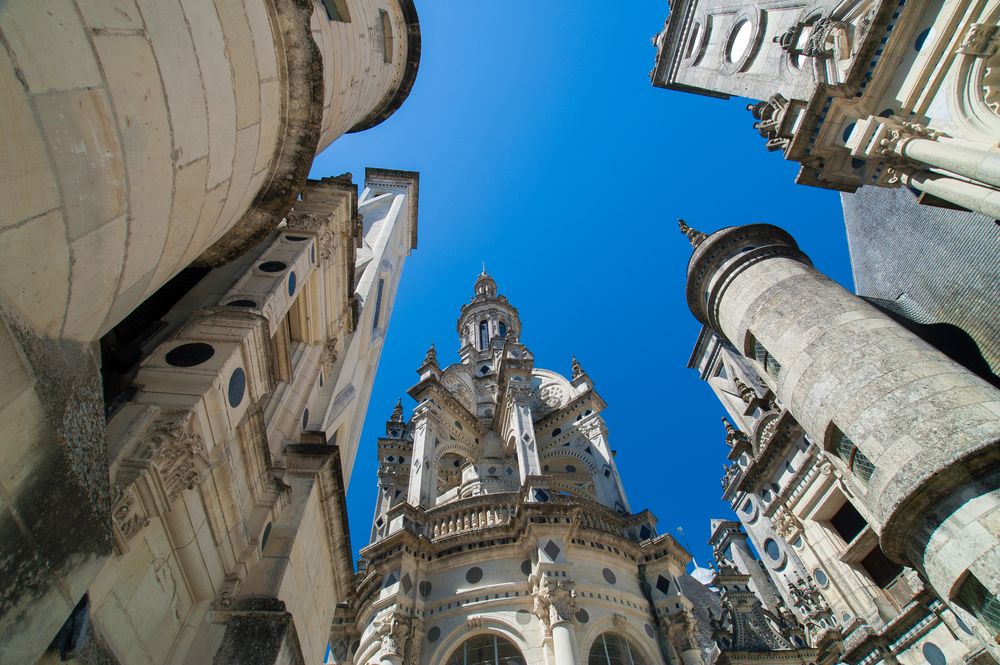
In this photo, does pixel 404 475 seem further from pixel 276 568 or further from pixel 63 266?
pixel 63 266

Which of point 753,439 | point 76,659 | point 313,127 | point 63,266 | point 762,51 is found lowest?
point 76,659

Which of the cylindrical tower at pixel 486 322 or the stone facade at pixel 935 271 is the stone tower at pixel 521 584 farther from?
the cylindrical tower at pixel 486 322

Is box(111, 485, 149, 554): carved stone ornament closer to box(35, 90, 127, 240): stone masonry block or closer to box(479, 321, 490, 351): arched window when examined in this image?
box(35, 90, 127, 240): stone masonry block

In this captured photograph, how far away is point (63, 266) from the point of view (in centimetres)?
230

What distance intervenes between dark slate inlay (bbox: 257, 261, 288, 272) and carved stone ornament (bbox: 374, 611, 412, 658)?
10.8 m

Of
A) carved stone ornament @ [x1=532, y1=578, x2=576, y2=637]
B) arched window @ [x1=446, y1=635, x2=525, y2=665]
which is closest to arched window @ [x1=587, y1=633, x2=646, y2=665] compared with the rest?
carved stone ornament @ [x1=532, y1=578, x2=576, y2=637]

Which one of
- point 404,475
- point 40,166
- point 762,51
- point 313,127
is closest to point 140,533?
point 40,166

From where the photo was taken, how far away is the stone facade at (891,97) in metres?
6.92

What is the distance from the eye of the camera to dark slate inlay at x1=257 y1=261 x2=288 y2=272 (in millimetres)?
7203

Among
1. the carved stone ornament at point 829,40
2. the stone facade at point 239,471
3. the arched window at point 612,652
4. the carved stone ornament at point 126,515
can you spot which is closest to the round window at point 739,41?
the carved stone ornament at point 829,40

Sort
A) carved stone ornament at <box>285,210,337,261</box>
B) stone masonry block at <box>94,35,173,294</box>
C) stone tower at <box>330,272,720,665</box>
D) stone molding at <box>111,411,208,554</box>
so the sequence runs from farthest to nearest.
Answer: stone tower at <box>330,272,720,665</box> → carved stone ornament at <box>285,210,337,261</box> → stone molding at <box>111,411,208,554</box> → stone masonry block at <box>94,35,173,294</box>

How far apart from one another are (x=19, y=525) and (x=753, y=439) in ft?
64.3

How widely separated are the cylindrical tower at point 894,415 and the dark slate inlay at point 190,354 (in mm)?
8714

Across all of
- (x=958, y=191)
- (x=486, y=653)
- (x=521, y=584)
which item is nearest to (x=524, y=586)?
(x=521, y=584)
